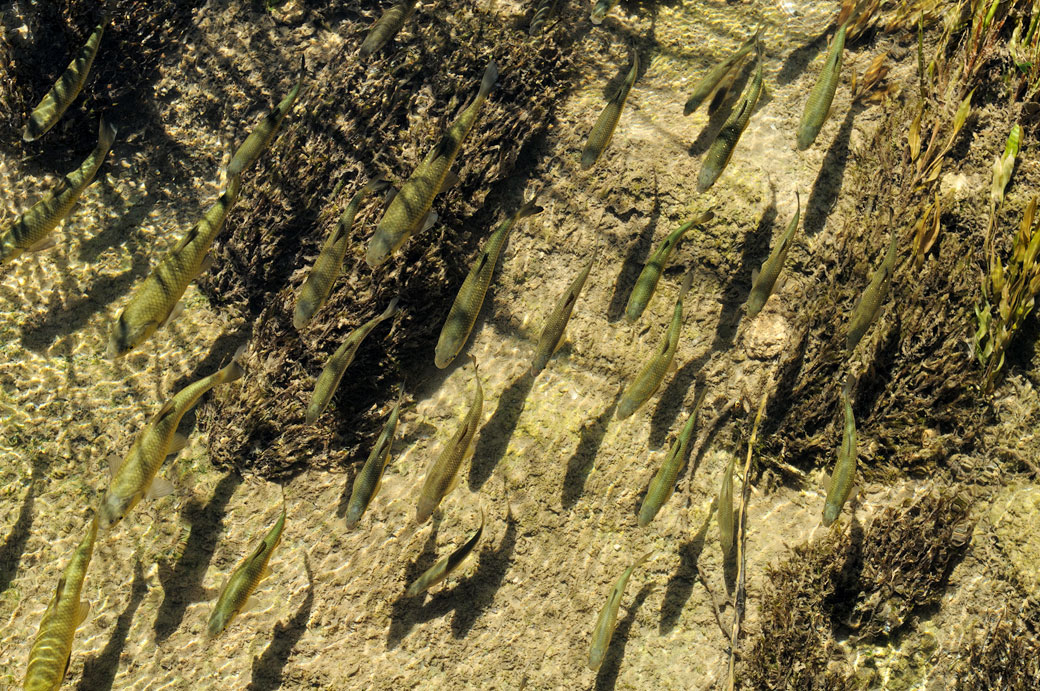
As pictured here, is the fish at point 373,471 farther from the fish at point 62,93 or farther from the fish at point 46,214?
the fish at point 62,93

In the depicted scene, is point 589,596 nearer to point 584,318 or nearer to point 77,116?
point 584,318

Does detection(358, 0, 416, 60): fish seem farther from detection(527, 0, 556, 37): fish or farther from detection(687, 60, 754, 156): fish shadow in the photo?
detection(687, 60, 754, 156): fish shadow

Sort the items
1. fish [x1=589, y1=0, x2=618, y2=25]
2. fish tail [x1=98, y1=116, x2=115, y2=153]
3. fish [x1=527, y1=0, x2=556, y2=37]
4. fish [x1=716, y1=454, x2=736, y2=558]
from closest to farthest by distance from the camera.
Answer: fish [x1=716, y1=454, x2=736, y2=558] → fish tail [x1=98, y1=116, x2=115, y2=153] → fish [x1=589, y1=0, x2=618, y2=25] → fish [x1=527, y1=0, x2=556, y2=37]

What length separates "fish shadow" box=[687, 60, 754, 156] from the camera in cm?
530

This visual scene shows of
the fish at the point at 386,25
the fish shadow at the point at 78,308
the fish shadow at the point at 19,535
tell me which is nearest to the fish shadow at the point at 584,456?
the fish at the point at 386,25

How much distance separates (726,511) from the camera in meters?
4.13

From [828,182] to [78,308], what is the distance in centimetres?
649

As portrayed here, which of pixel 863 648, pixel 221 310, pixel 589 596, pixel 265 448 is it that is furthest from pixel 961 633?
pixel 221 310

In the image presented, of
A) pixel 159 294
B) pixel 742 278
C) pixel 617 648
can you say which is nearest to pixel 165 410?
pixel 159 294

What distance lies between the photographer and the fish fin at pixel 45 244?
5.13 meters

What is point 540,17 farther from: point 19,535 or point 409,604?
point 19,535

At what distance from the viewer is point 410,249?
519 centimetres

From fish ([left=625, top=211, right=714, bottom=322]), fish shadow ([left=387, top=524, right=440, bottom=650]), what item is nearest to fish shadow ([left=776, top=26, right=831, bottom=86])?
fish ([left=625, top=211, right=714, bottom=322])

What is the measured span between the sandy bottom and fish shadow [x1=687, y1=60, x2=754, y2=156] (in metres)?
0.07
